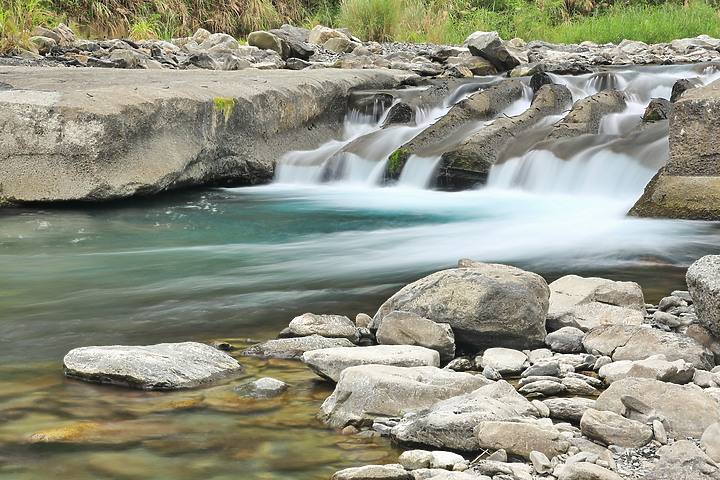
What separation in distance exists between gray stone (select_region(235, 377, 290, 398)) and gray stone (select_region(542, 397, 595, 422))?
91 cm

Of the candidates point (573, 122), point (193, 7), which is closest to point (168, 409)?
point (573, 122)

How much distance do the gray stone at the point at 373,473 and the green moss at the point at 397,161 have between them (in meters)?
6.49

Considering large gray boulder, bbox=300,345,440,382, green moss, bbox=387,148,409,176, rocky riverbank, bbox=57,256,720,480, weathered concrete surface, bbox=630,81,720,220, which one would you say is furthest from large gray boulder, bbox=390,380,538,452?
green moss, bbox=387,148,409,176

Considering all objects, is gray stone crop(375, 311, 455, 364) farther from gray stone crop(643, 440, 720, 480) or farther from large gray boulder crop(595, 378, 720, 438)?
gray stone crop(643, 440, 720, 480)

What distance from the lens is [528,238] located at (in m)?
5.96

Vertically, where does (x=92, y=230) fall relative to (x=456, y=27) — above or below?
below

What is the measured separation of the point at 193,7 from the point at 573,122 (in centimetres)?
1217

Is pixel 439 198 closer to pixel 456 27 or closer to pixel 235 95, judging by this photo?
pixel 235 95

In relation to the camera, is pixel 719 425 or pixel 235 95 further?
pixel 235 95

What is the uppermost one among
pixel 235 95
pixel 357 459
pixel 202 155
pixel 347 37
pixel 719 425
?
pixel 347 37

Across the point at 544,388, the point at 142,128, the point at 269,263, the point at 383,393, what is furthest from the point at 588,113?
the point at 383,393

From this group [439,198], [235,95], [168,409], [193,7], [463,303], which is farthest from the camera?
[193,7]

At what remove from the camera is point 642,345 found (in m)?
3.05

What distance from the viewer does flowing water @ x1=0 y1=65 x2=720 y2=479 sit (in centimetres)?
235
